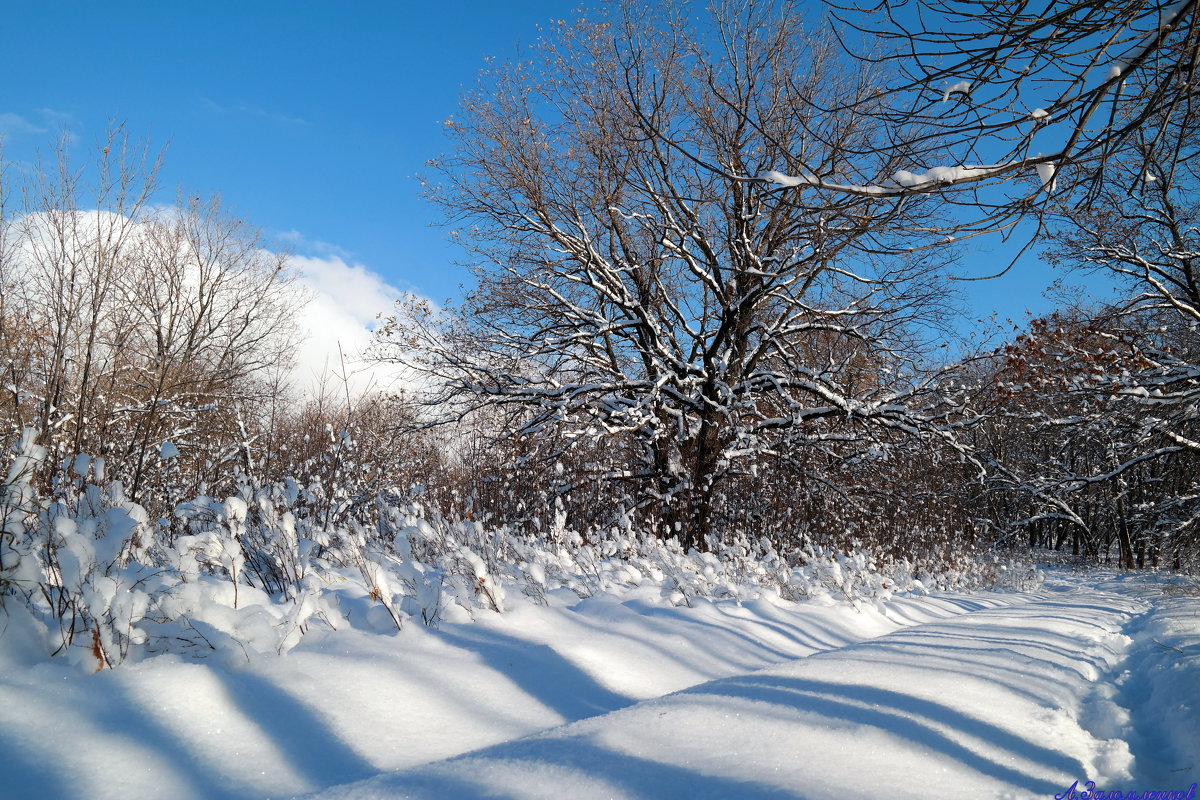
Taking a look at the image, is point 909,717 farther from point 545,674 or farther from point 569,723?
point 545,674

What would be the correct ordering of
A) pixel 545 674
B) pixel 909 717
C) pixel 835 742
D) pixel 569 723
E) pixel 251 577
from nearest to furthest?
1. pixel 835 742
2. pixel 909 717
3. pixel 569 723
4. pixel 545 674
5. pixel 251 577

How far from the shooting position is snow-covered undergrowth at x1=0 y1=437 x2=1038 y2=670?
2076mm

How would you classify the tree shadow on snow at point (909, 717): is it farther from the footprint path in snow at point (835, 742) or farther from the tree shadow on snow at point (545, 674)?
the tree shadow on snow at point (545, 674)

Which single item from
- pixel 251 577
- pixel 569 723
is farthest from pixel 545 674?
pixel 251 577

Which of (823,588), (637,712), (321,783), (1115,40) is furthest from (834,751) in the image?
(823,588)

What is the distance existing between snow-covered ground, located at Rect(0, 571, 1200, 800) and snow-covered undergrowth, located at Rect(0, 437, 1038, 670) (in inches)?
5.2

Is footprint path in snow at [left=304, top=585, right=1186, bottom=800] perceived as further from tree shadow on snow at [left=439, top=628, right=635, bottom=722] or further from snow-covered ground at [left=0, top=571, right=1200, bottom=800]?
tree shadow on snow at [left=439, top=628, right=635, bottom=722]

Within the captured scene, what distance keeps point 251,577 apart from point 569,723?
285 cm

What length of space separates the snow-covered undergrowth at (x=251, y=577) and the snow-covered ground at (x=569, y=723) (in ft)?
0.43

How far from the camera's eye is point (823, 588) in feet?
20.5

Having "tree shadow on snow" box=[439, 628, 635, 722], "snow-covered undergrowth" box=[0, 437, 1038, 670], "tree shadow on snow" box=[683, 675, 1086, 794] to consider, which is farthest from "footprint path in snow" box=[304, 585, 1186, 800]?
"snow-covered undergrowth" box=[0, 437, 1038, 670]

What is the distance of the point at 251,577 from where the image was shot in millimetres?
3980

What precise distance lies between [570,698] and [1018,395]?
10417 mm

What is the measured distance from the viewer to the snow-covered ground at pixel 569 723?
4.97 feet
